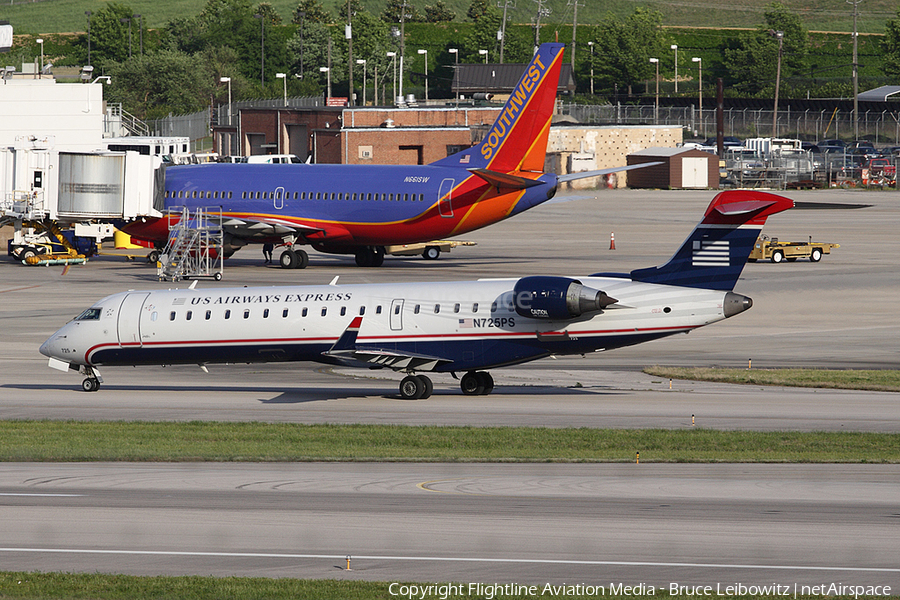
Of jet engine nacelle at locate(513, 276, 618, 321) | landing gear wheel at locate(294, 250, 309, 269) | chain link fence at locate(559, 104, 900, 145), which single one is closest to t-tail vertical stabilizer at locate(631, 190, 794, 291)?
jet engine nacelle at locate(513, 276, 618, 321)

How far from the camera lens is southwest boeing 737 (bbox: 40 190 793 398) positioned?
91.6ft

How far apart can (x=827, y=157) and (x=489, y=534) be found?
3947 inches

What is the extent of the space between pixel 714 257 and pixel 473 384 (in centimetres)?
698

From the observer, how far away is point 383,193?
181 feet

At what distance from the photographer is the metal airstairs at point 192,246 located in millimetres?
52656

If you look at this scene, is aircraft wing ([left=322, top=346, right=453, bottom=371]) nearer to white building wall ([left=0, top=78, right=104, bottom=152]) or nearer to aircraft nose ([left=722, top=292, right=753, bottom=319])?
aircraft nose ([left=722, top=292, right=753, bottom=319])

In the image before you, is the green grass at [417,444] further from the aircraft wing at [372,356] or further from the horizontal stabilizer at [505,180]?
the horizontal stabilizer at [505,180]

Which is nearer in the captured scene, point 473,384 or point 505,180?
point 473,384

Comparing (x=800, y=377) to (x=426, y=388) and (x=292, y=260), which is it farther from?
(x=292, y=260)

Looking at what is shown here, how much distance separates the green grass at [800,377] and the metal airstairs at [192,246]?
85.9ft

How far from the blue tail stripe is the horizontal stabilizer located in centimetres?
2375

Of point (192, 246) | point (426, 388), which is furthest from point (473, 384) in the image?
point (192, 246)

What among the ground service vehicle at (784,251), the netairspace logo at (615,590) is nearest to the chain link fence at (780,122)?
the ground service vehicle at (784,251)

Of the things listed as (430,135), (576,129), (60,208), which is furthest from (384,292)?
(576,129)
